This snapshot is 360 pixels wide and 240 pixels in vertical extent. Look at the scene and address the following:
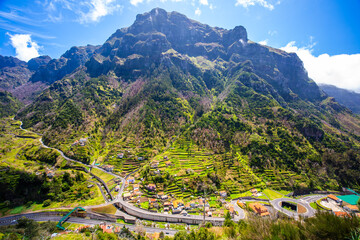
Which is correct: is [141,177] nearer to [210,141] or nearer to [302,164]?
[210,141]

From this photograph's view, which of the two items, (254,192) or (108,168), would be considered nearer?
(254,192)

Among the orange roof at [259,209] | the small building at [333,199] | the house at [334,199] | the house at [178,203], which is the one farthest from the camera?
the small building at [333,199]

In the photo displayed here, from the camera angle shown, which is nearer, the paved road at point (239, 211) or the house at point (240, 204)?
the paved road at point (239, 211)

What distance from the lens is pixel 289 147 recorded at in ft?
361

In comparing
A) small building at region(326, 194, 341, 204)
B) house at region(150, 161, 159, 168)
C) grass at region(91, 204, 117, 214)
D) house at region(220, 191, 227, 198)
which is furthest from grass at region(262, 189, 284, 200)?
grass at region(91, 204, 117, 214)

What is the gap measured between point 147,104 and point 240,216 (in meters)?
140

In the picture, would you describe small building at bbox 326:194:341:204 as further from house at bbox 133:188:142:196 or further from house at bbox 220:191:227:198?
house at bbox 133:188:142:196

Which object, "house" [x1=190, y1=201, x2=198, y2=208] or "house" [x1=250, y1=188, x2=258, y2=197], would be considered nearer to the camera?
"house" [x1=190, y1=201, x2=198, y2=208]

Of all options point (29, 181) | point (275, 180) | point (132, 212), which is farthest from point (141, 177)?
point (275, 180)

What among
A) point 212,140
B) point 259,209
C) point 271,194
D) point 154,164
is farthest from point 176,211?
point 212,140

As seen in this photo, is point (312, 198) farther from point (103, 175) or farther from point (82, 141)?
point (82, 141)

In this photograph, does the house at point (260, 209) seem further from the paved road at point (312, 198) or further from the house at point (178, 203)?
the paved road at point (312, 198)

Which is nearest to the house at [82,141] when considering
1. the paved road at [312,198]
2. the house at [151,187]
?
the house at [151,187]

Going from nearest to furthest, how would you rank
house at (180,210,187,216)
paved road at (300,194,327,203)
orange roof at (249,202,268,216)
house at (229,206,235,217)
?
orange roof at (249,202,268,216) < house at (180,210,187,216) < house at (229,206,235,217) < paved road at (300,194,327,203)
